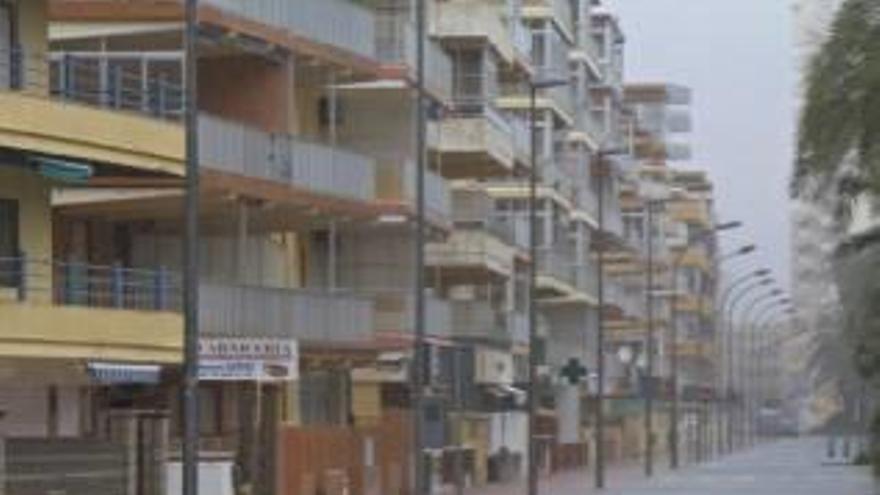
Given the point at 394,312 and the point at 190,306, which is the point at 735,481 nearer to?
the point at 394,312

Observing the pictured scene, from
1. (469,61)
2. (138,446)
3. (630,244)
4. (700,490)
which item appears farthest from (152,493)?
(630,244)

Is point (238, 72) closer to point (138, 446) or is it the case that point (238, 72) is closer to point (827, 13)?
point (138, 446)

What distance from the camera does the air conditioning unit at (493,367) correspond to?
237 ft

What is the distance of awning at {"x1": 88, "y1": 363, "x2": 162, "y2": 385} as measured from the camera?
37781 millimetres

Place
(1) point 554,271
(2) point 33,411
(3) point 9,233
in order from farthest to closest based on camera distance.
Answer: (1) point 554,271, (2) point 33,411, (3) point 9,233

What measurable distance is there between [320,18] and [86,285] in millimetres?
10804

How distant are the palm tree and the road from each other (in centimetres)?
2871

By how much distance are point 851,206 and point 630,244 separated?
88204mm

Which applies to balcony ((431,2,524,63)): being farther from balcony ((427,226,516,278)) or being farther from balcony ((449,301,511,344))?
balcony ((449,301,511,344))

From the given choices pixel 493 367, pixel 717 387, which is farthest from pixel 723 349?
pixel 493 367

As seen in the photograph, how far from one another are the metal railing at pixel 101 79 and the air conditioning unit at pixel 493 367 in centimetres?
2634

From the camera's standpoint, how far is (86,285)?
134ft

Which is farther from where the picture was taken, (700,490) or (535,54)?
(535,54)

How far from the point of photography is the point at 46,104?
119 ft
